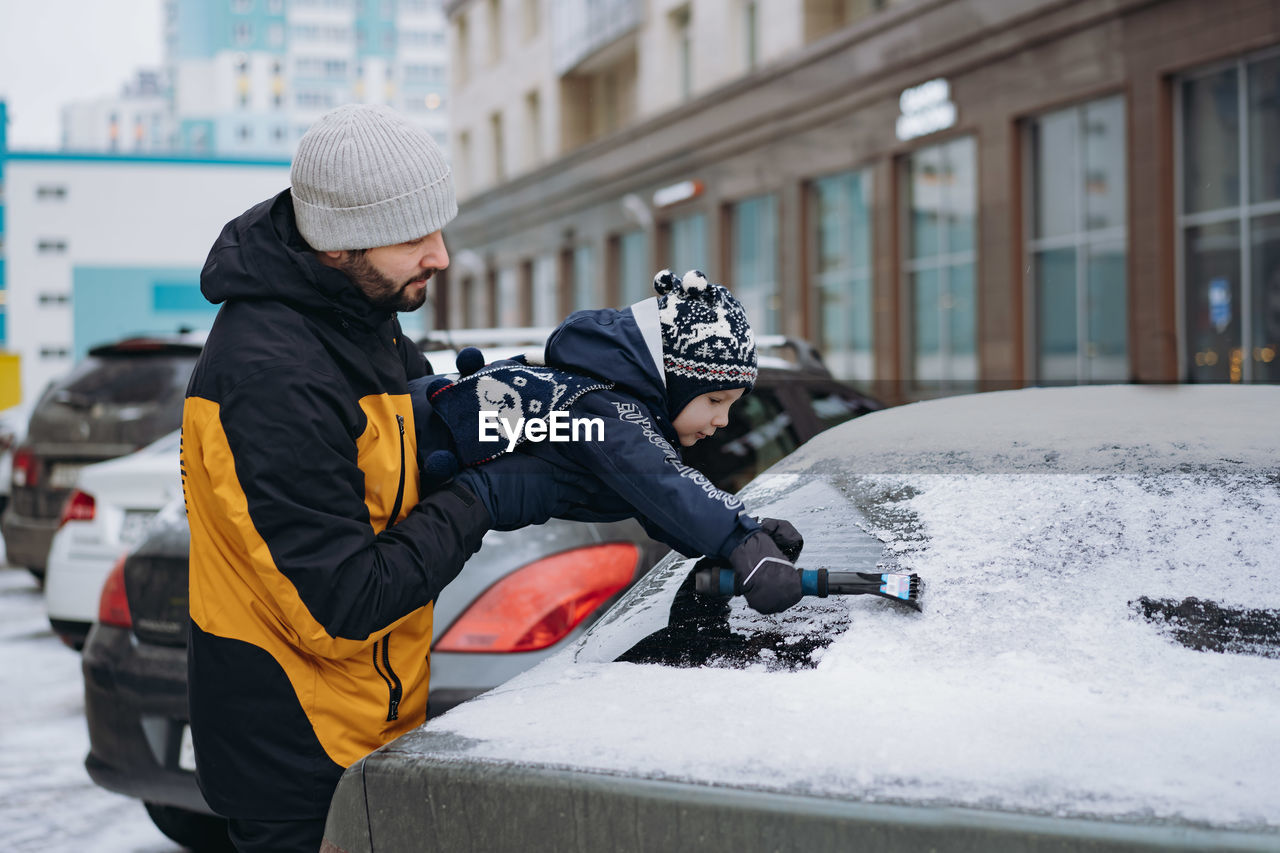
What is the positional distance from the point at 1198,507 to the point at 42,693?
20.1ft

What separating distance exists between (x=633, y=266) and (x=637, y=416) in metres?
23.3

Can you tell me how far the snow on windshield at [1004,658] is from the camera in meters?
1.51

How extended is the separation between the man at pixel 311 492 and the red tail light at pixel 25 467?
24.8 feet

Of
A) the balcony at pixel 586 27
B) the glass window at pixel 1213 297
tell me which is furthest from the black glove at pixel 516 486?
the balcony at pixel 586 27

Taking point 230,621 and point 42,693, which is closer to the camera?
point 230,621

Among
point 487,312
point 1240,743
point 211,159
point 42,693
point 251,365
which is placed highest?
point 211,159

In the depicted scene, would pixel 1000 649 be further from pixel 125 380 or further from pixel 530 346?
pixel 125 380

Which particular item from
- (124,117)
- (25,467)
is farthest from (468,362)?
(124,117)

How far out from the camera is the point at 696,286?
2320 millimetres

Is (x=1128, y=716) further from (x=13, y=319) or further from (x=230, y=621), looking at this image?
(x=13, y=319)

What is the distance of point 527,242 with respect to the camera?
30.3m

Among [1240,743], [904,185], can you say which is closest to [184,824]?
[1240,743]

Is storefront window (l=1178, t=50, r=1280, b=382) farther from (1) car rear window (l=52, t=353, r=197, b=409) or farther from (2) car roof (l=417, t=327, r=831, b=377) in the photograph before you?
(1) car rear window (l=52, t=353, r=197, b=409)

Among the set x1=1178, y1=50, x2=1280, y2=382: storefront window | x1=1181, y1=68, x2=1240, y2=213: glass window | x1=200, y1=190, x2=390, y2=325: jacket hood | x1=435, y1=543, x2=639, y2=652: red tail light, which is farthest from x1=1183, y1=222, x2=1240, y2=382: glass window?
x1=200, y1=190, x2=390, y2=325: jacket hood
